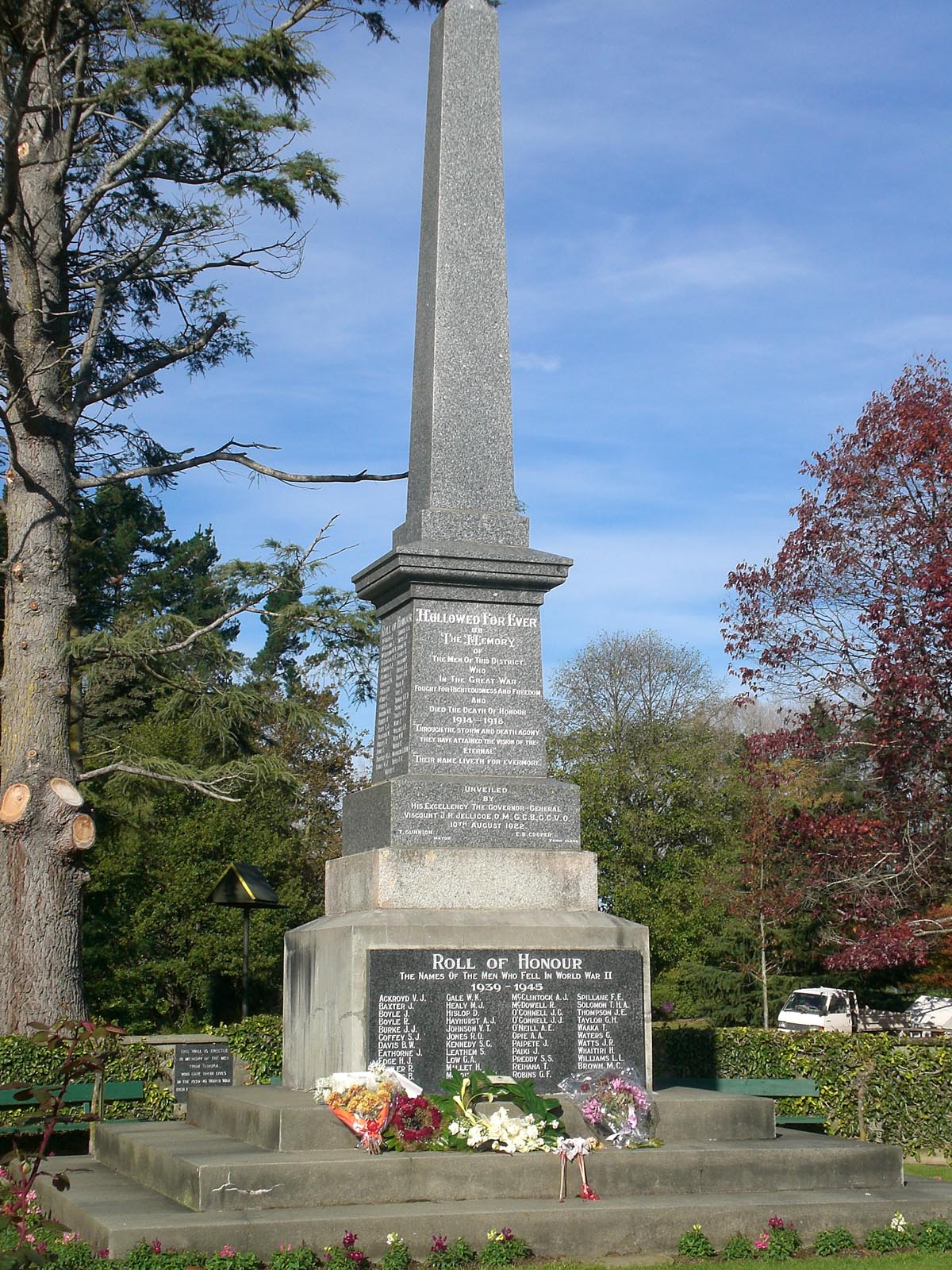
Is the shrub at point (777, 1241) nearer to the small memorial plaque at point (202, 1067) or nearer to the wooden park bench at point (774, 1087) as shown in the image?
the wooden park bench at point (774, 1087)

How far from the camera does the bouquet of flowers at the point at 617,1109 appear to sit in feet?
27.8

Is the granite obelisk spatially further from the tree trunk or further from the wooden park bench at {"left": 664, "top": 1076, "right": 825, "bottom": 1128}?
the tree trunk

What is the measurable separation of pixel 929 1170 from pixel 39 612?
11.5m

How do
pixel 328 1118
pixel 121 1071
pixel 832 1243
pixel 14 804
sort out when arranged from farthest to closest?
1. pixel 14 804
2. pixel 121 1071
3. pixel 328 1118
4. pixel 832 1243

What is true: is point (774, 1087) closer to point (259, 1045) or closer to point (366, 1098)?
point (259, 1045)

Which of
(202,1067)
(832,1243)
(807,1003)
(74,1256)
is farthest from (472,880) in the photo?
(807,1003)

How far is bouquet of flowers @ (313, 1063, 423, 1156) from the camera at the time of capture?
801cm

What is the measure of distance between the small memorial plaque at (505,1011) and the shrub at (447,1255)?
1664 millimetres

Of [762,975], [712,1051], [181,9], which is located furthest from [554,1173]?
[762,975]

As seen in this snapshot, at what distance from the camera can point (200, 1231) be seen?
23.2 ft

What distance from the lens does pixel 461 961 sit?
→ 29.6 feet

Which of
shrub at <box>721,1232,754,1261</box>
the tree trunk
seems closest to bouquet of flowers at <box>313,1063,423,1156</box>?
shrub at <box>721,1232,754,1261</box>

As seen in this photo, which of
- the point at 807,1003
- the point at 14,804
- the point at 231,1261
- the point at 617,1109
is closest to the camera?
the point at 231,1261

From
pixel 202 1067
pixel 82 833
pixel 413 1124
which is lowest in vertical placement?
pixel 202 1067
